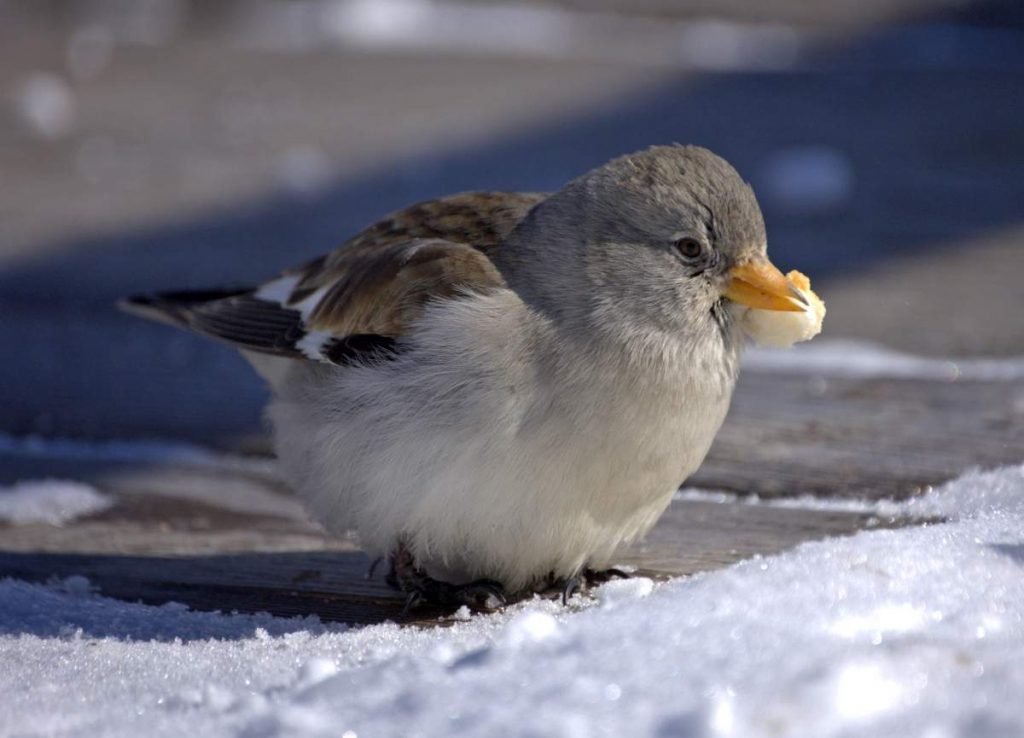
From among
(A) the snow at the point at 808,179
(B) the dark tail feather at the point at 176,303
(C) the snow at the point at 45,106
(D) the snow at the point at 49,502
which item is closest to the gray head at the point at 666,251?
(B) the dark tail feather at the point at 176,303

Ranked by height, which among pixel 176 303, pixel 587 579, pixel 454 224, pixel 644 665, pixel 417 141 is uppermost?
pixel 417 141

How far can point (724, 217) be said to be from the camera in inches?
109

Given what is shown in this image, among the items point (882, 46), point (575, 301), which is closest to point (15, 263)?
point (575, 301)

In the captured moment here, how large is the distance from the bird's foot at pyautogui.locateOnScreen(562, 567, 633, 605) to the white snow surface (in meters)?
0.23

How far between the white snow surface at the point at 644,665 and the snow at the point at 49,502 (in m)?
0.72

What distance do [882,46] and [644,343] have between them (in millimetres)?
6451

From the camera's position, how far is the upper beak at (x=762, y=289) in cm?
274

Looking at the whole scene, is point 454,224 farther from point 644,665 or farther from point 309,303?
point 644,665

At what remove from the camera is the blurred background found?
4410mm

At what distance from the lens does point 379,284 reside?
294 cm

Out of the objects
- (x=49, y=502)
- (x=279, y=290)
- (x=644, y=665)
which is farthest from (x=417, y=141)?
(x=644, y=665)

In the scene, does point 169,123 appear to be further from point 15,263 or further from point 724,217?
point 724,217

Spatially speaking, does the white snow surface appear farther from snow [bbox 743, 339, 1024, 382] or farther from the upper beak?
snow [bbox 743, 339, 1024, 382]

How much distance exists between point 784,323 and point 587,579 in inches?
23.7
